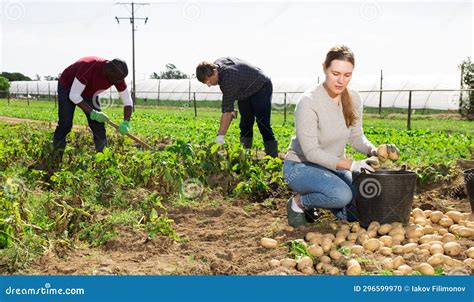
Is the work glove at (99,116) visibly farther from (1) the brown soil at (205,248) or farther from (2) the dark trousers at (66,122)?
(1) the brown soil at (205,248)

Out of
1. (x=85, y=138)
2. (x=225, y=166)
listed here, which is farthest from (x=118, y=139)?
(x=225, y=166)

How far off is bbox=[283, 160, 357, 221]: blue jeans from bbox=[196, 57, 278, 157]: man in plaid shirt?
4.84 ft

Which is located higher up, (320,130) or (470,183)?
(320,130)

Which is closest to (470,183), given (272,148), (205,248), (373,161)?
(373,161)

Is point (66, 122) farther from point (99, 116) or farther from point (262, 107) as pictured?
point (262, 107)

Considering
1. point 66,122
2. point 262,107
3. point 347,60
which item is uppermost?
point 347,60

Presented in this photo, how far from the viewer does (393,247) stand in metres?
3.67

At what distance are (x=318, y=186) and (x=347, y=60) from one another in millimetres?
883

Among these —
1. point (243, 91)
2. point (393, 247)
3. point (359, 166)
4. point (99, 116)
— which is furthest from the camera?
point (243, 91)

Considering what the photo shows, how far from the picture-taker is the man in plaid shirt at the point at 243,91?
5555 millimetres

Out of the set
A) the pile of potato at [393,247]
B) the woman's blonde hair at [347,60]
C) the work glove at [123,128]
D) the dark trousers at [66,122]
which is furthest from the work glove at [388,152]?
the dark trousers at [66,122]

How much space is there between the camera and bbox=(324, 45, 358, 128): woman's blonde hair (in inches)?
149

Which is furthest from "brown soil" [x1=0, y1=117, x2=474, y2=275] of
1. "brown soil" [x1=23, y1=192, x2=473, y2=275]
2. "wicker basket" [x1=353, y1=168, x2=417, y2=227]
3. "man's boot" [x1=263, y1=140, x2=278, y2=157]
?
"man's boot" [x1=263, y1=140, x2=278, y2=157]

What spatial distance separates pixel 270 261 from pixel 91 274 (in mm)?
1007
